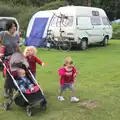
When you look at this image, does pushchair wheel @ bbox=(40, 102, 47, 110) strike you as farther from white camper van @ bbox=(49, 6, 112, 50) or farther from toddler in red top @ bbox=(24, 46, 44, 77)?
white camper van @ bbox=(49, 6, 112, 50)

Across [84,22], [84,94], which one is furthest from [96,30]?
[84,94]

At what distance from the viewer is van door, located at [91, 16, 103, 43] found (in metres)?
18.3

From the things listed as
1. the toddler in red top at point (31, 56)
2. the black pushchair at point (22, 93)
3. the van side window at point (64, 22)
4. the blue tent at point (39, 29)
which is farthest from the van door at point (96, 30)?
the black pushchair at point (22, 93)

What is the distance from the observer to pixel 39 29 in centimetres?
→ 1811

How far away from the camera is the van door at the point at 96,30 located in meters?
18.3

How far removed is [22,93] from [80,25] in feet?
37.2

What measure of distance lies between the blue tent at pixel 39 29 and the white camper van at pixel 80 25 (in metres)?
0.34

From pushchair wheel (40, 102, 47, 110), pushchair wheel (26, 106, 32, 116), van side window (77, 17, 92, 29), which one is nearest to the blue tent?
van side window (77, 17, 92, 29)

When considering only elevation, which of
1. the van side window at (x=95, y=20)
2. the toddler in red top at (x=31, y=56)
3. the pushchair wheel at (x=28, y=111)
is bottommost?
the pushchair wheel at (x=28, y=111)

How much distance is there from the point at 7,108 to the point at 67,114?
1218 mm

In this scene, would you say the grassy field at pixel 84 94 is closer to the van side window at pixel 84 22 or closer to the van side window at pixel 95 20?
the van side window at pixel 84 22

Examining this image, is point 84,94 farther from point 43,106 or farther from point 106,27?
point 106,27

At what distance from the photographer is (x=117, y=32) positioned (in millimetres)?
27375

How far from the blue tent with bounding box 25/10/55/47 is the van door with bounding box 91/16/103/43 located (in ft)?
7.89
